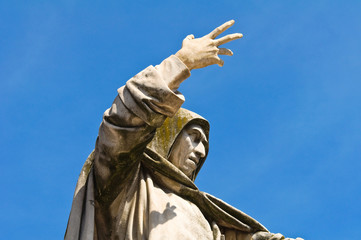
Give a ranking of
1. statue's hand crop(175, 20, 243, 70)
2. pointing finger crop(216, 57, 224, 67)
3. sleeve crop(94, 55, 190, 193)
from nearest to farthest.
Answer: sleeve crop(94, 55, 190, 193), statue's hand crop(175, 20, 243, 70), pointing finger crop(216, 57, 224, 67)

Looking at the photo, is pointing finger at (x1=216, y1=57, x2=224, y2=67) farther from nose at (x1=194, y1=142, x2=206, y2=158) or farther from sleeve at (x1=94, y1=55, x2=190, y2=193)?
nose at (x1=194, y1=142, x2=206, y2=158)

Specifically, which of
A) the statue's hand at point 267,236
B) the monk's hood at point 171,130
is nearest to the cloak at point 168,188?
the monk's hood at point 171,130

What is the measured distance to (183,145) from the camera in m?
12.1

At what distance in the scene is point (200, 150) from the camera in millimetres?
12180

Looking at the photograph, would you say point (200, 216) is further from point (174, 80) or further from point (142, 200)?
point (174, 80)

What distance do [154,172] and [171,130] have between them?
735 millimetres

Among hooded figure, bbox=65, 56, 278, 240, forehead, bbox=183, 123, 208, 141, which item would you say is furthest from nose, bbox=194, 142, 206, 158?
hooded figure, bbox=65, 56, 278, 240

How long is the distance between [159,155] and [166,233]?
1.13m

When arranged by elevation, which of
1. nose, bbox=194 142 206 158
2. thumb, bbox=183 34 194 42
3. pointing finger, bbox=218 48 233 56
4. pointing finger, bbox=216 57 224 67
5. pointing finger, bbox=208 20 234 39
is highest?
pointing finger, bbox=208 20 234 39

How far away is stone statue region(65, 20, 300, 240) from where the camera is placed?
35.5ft

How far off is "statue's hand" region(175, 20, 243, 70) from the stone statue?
0.5 inches

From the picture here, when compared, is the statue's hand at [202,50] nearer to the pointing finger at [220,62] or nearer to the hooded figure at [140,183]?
the pointing finger at [220,62]

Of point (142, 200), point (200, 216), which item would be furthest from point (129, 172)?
point (200, 216)

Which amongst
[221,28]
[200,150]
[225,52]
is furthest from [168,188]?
[221,28]
